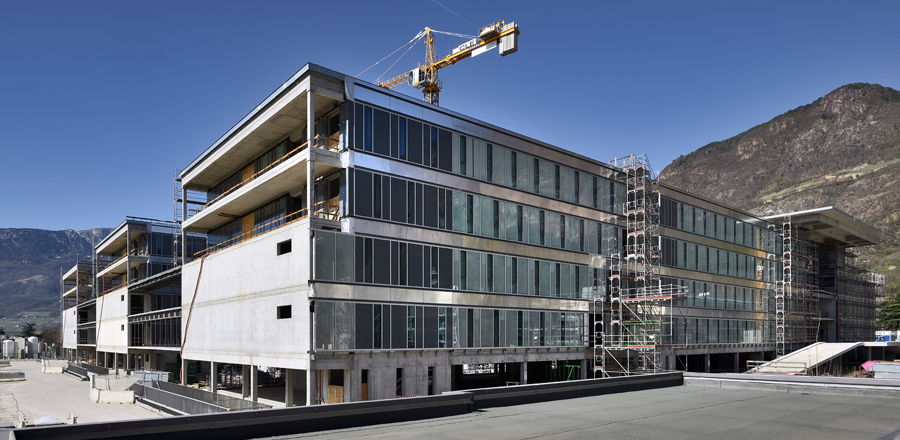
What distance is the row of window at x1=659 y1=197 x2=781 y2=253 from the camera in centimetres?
6019

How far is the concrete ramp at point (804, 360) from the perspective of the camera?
6150 cm

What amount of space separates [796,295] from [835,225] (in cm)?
1091

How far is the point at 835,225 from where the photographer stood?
264 ft

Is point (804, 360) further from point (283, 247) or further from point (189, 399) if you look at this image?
point (189, 399)

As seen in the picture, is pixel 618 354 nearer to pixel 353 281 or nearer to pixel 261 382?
pixel 353 281

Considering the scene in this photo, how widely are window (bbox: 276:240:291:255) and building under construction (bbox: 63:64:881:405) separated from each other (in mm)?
116

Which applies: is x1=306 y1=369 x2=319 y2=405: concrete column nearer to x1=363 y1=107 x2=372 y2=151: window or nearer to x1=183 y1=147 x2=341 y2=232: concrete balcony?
x1=183 y1=147 x2=341 y2=232: concrete balcony

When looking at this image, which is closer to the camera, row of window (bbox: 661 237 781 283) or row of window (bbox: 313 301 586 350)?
row of window (bbox: 313 301 586 350)

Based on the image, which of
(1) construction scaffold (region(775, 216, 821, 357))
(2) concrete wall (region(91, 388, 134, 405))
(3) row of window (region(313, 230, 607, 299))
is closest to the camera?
(3) row of window (region(313, 230, 607, 299))

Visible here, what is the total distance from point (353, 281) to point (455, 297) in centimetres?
781

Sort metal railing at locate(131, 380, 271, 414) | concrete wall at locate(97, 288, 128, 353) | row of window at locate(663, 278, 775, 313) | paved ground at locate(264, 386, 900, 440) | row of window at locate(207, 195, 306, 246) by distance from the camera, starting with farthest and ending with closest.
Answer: concrete wall at locate(97, 288, 128, 353), row of window at locate(663, 278, 775, 313), row of window at locate(207, 195, 306, 246), metal railing at locate(131, 380, 271, 414), paved ground at locate(264, 386, 900, 440)

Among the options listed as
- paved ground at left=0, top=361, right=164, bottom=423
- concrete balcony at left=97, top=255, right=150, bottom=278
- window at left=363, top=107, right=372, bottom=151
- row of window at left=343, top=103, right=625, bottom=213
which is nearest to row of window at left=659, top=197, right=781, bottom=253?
row of window at left=343, top=103, right=625, bottom=213

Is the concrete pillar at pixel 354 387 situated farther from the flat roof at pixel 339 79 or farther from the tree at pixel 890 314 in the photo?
the tree at pixel 890 314

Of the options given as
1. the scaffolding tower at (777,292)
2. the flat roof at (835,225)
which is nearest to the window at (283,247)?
the scaffolding tower at (777,292)
